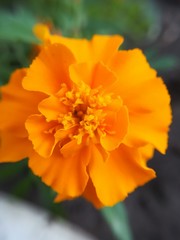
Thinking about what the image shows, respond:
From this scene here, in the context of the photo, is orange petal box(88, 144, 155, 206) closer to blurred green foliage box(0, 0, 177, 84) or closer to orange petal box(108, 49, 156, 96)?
orange petal box(108, 49, 156, 96)

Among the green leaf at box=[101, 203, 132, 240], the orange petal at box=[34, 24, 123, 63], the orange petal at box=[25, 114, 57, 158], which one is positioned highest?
the orange petal at box=[34, 24, 123, 63]

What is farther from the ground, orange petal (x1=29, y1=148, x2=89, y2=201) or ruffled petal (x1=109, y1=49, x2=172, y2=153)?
ruffled petal (x1=109, y1=49, x2=172, y2=153)

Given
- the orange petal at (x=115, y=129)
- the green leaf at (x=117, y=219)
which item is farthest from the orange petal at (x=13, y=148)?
the green leaf at (x=117, y=219)

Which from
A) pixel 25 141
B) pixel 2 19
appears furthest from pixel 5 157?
pixel 2 19

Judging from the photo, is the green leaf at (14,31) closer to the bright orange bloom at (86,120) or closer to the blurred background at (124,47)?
the blurred background at (124,47)

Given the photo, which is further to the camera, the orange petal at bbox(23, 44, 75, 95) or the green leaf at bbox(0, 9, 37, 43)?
the green leaf at bbox(0, 9, 37, 43)

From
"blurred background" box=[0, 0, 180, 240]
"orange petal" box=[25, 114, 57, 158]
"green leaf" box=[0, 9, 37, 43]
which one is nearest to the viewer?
"orange petal" box=[25, 114, 57, 158]

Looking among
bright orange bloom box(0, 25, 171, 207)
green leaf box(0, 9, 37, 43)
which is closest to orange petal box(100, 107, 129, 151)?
bright orange bloom box(0, 25, 171, 207)
